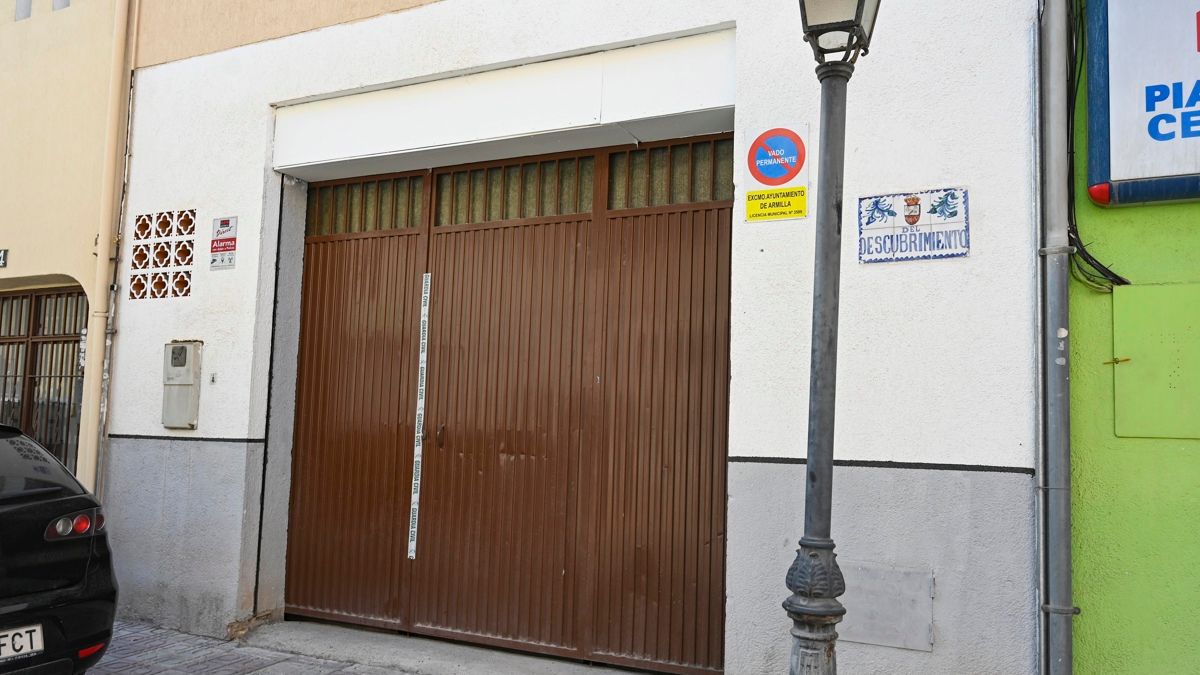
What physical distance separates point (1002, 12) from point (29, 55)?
7844 millimetres

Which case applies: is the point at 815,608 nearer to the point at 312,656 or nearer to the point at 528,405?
the point at 528,405

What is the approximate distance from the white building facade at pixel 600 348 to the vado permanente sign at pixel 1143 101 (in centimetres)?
29

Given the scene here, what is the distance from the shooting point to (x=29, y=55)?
824 cm

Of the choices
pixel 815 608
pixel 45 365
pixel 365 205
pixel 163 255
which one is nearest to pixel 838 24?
pixel 815 608

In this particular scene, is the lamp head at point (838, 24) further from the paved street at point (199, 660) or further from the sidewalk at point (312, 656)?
the paved street at point (199, 660)

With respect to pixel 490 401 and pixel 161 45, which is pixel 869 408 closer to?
pixel 490 401

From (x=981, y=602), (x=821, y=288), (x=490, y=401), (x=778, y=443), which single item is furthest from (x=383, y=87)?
(x=981, y=602)

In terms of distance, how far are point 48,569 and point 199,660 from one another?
1.85 metres

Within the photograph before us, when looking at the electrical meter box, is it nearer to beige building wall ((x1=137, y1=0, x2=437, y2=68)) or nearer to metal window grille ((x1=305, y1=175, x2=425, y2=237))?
metal window grille ((x1=305, y1=175, x2=425, y2=237))

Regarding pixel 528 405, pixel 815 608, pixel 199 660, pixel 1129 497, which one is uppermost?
pixel 528 405

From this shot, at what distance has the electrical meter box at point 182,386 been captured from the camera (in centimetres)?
686

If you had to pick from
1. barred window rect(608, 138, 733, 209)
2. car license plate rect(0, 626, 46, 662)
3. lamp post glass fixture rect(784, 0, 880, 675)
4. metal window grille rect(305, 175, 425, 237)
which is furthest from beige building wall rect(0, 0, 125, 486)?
lamp post glass fixture rect(784, 0, 880, 675)

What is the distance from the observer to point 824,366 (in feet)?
11.4

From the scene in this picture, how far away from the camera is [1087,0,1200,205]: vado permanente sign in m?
4.17
